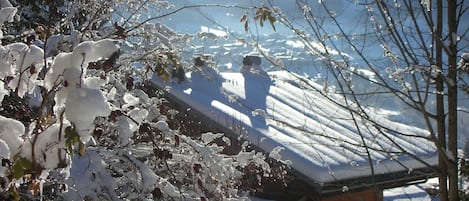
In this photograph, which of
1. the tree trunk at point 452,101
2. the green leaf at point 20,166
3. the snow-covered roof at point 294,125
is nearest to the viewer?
the green leaf at point 20,166

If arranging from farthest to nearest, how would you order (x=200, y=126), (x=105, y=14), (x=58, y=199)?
(x=200, y=126)
(x=105, y=14)
(x=58, y=199)

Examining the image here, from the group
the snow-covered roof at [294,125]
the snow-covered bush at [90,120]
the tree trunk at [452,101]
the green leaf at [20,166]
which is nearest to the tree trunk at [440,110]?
the tree trunk at [452,101]

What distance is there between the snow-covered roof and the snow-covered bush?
1.11m

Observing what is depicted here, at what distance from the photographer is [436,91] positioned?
3.40 m

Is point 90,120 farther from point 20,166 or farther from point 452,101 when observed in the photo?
point 452,101

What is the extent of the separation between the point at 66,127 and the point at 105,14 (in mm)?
3562

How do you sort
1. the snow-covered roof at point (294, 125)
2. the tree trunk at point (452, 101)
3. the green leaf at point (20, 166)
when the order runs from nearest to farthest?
the green leaf at point (20, 166), the tree trunk at point (452, 101), the snow-covered roof at point (294, 125)

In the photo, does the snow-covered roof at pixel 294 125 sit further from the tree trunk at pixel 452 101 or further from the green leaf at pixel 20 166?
the green leaf at pixel 20 166

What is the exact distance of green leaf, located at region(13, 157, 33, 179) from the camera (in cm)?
131

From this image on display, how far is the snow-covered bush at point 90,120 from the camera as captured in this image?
140 centimetres

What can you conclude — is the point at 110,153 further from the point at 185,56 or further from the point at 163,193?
the point at 185,56

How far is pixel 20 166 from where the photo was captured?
1331 millimetres

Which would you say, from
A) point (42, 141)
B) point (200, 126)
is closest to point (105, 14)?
point (42, 141)

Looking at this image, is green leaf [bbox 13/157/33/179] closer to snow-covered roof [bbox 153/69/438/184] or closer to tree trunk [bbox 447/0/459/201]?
tree trunk [bbox 447/0/459/201]
